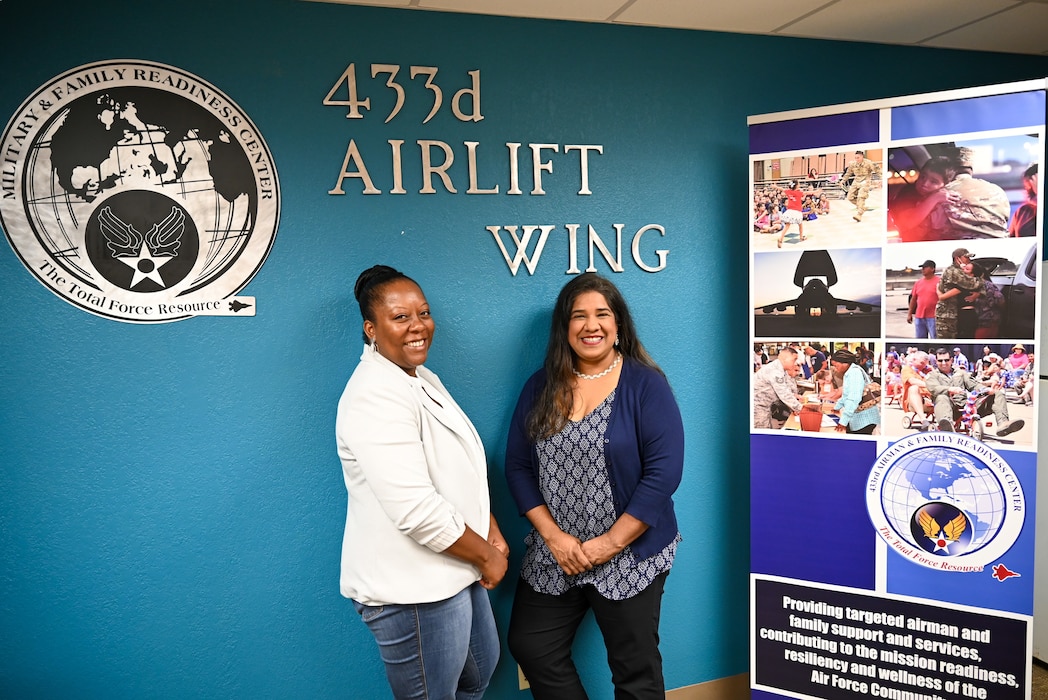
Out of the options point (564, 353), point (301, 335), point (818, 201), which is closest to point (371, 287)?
point (301, 335)

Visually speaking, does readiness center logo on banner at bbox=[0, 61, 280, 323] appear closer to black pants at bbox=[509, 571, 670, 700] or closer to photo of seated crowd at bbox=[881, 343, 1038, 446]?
black pants at bbox=[509, 571, 670, 700]

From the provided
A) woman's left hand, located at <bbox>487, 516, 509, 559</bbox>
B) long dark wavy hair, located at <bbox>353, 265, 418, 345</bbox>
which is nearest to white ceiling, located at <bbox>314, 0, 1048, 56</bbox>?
long dark wavy hair, located at <bbox>353, 265, 418, 345</bbox>

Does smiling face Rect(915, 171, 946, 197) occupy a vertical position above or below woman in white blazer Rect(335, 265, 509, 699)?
above

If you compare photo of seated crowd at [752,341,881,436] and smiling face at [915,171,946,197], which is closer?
smiling face at [915,171,946,197]

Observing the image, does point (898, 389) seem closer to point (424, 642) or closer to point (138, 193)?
point (424, 642)

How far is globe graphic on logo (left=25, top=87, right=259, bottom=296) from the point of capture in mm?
2137

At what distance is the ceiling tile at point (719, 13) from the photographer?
2465 mm

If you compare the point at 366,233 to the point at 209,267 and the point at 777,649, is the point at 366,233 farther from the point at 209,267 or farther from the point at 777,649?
the point at 777,649

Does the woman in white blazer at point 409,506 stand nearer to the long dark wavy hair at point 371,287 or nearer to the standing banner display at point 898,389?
the long dark wavy hair at point 371,287

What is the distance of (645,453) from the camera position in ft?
7.52

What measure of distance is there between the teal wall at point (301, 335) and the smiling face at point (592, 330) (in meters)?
0.26

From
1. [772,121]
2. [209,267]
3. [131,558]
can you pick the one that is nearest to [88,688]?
[131,558]

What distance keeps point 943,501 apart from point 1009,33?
6.31ft

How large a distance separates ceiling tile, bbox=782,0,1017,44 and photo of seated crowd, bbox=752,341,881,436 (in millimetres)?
1201
